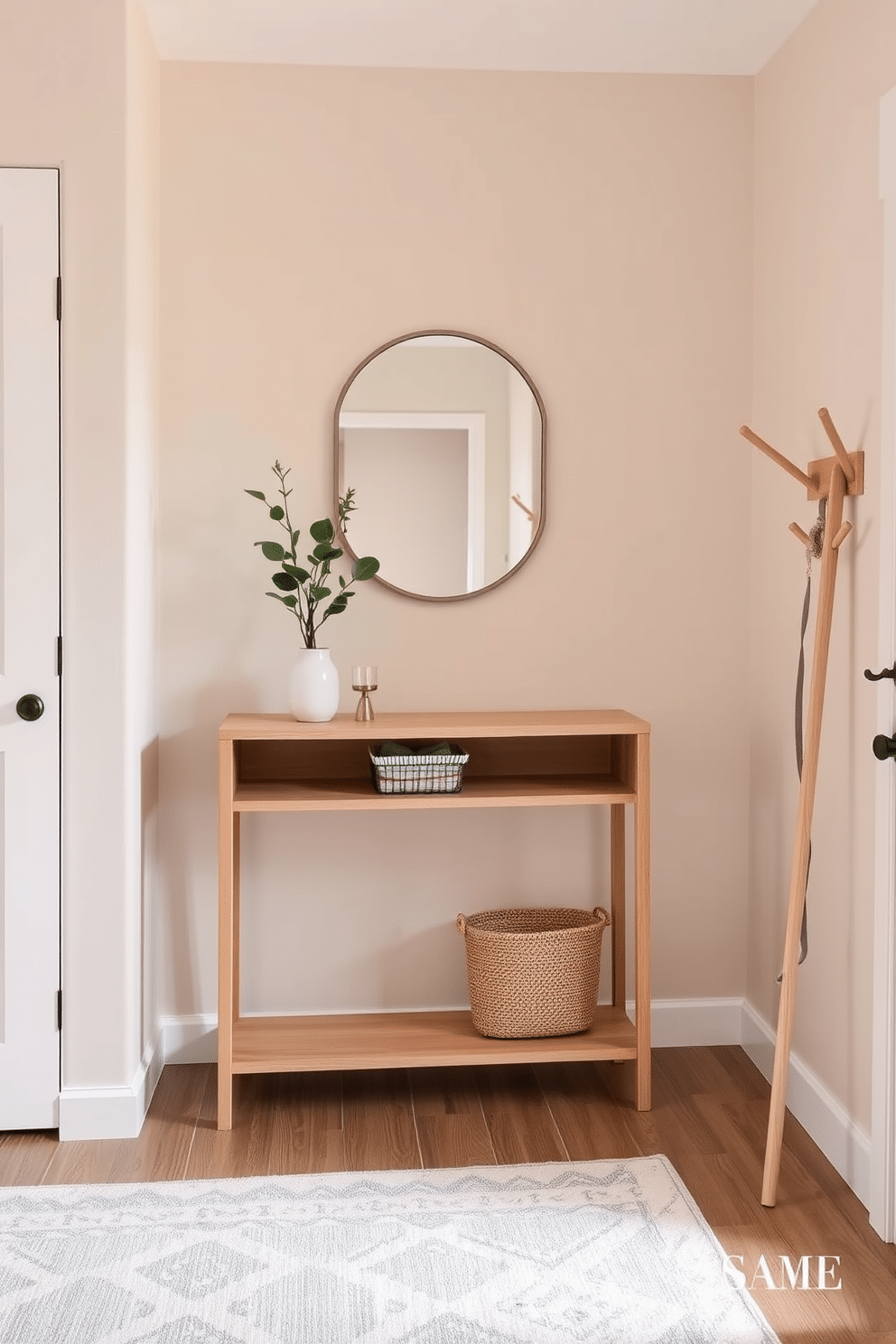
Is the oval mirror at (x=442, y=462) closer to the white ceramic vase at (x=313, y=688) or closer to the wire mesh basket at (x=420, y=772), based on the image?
the white ceramic vase at (x=313, y=688)

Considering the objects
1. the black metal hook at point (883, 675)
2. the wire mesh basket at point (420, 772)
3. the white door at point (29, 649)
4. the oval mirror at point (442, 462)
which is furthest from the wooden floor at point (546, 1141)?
the oval mirror at point (442, 462)

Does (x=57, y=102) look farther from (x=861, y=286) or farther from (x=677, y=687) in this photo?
(x=677, y=687)

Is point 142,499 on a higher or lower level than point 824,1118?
higher

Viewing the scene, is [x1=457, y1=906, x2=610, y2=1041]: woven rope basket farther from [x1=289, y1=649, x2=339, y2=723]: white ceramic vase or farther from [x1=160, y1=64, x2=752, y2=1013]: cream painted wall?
[x1=289, y1=649, x2=339, y2=723]: white ceramic vase

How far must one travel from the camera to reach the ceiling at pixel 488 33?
2.68m

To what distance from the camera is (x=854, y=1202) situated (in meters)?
2.29

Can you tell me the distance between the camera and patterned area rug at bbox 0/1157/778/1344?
6.23 feet

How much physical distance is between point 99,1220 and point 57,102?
7.46ft

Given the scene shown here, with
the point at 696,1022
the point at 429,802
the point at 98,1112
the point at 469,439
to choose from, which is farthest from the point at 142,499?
the point at 696,1022

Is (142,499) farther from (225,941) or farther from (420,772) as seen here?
(225,941)

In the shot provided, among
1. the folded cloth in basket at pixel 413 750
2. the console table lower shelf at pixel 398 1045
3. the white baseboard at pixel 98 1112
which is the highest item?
the folded cloth in basket at pixel 413 750

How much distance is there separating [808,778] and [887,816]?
0.18 metres

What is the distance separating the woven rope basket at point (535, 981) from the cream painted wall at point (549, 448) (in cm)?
30

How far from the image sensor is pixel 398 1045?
2785mm
